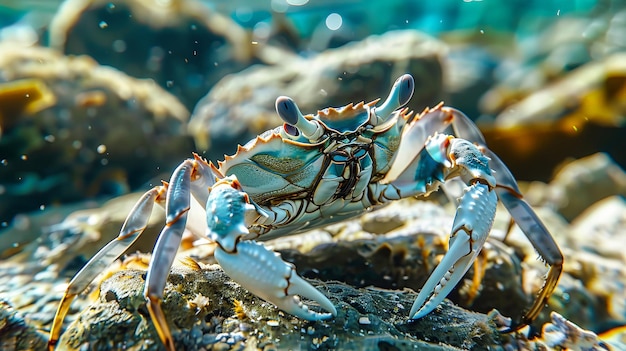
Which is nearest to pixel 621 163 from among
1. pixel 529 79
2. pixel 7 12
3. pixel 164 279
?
pixel 529 79

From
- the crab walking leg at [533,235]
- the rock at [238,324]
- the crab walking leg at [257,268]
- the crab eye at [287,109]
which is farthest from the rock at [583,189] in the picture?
the crab walking leg at [257,268]

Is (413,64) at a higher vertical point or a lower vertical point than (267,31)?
higher

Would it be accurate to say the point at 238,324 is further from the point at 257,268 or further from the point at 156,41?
the point at 156,41

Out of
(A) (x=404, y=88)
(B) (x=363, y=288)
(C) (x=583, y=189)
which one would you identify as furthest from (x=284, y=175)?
(C) (x=583, y=189)

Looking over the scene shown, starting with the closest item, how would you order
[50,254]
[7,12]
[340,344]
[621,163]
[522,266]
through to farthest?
[340,344] → [522,266] → [50,254] → [621,163] → [7,12]

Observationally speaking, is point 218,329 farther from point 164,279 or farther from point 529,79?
point 529,79

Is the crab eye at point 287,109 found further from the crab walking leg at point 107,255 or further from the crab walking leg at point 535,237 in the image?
the crab walking leg at point 535,237

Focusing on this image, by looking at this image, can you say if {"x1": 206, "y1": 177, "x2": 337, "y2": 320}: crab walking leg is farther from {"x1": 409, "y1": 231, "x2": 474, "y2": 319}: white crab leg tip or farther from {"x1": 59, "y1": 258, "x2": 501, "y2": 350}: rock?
{"x1": 409, "y1": 231, "x2": 474, "y2": 319}: white crab leg tip
